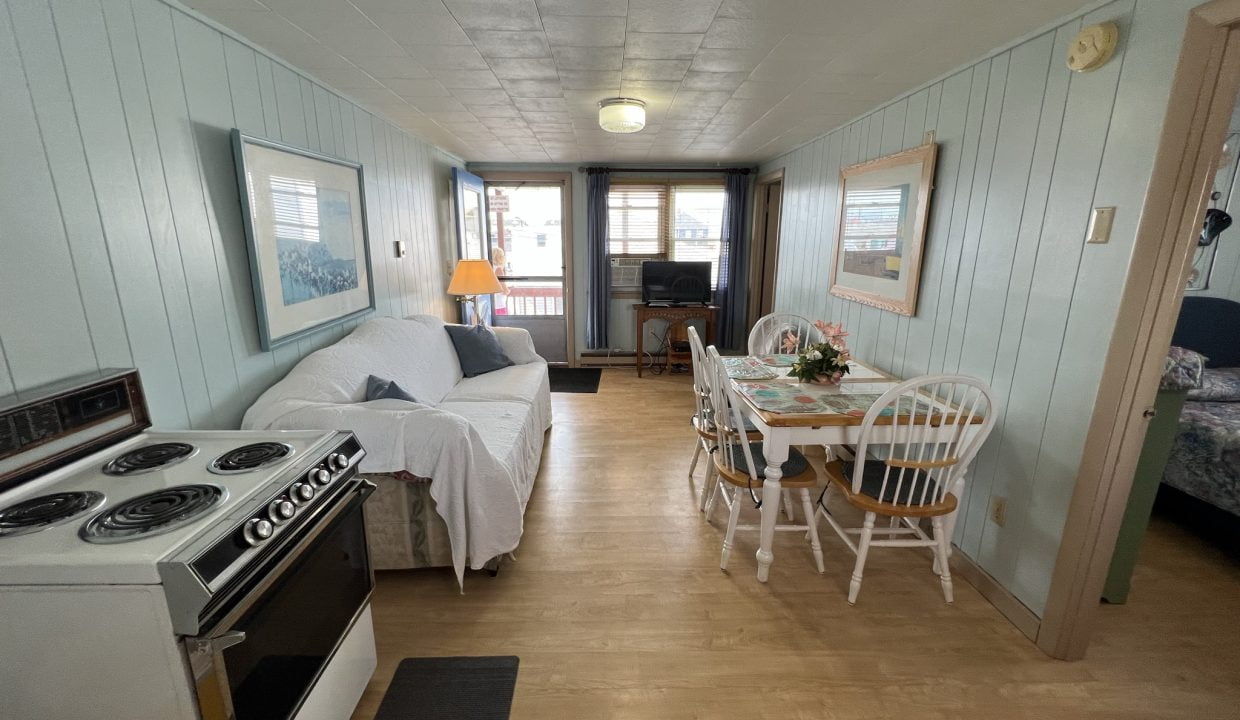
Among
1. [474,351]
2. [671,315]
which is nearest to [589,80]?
[474,351]

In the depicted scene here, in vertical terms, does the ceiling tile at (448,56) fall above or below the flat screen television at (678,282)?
above

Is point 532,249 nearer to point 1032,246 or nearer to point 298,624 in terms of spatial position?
point 1032,246

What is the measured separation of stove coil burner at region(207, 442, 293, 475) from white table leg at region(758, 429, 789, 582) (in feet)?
5.59

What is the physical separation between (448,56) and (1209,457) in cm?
392

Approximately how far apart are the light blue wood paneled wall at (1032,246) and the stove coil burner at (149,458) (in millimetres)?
2800

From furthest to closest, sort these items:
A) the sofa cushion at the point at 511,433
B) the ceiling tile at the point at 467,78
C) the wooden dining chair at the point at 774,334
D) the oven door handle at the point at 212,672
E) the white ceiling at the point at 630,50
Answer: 1. the wooden dining chair at the point at 774,334
2. the sofa cushion at the point at 511,433
3. the ceiling tile at the point at 467,78
4. the white ceiling at the point at 630,50
5. the oven door handle at the point at 212,672

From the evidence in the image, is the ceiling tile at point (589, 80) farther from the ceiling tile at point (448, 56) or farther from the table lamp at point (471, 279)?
the table lamp at point (471, 279)

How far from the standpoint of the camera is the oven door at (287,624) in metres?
1.01

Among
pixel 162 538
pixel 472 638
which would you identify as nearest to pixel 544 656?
pixel 472 638

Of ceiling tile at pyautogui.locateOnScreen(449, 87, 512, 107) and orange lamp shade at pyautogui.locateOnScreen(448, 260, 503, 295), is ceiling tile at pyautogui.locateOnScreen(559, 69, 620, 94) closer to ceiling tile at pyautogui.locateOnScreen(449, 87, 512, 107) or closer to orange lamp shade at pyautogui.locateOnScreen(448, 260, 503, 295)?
ceiling tile at pyautogui.locateOnScreen(449, 87, 512, 107)

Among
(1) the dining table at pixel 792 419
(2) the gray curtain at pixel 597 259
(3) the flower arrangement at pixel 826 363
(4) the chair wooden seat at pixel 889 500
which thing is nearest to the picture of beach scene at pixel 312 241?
(1) the dining table at pixel 792 419

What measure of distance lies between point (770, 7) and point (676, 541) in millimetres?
2262

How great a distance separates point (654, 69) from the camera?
2.30 meters

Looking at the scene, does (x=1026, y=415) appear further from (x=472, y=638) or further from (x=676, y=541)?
(x=472, y=638)
